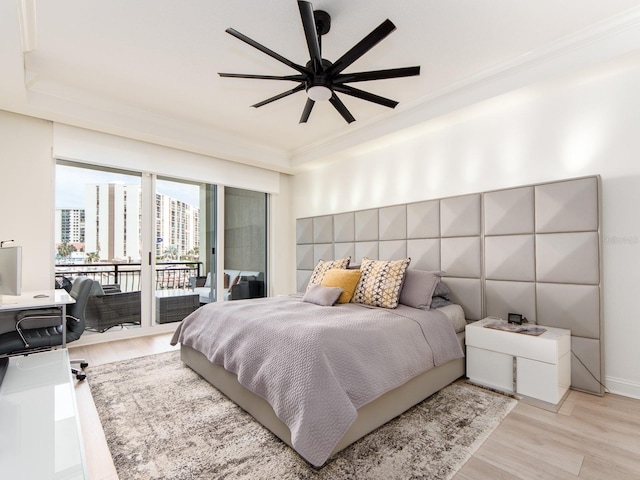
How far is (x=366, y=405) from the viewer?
6.03ft

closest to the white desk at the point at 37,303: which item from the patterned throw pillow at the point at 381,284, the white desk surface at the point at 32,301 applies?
the white desk surface at the point at 32,301

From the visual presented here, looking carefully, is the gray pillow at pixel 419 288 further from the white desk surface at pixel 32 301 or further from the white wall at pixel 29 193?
the white wall at pixel 29 193

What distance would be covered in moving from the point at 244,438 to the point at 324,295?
136 cm

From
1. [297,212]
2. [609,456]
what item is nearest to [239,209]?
[297,212]

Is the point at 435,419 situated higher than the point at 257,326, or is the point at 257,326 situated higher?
the point at 257,326

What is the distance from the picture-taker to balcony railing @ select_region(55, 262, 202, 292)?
376 centimetres

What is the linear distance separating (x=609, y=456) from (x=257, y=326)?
6.91ft

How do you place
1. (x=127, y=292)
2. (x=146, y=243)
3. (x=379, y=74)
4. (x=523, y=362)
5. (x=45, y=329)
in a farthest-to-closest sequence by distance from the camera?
1. (x=146, y=243)
2. (x=127, y=292)
3. (x=45, y=329)
4. (x=523, y=362)
5. (x=379, y=74)

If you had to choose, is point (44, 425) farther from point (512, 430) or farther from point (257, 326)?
point (512, 430)

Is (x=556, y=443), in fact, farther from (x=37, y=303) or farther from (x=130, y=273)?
(x=130, y=273)

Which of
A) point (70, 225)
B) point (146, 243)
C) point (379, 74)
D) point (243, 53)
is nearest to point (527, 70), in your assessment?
point (379, 74)

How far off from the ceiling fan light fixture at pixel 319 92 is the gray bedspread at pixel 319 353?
1649 mm

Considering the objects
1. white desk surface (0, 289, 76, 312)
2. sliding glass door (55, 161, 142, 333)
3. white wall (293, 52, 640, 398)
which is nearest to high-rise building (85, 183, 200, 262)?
sliding glass door (55, 161, 142, 333)

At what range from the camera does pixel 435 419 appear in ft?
6.81
